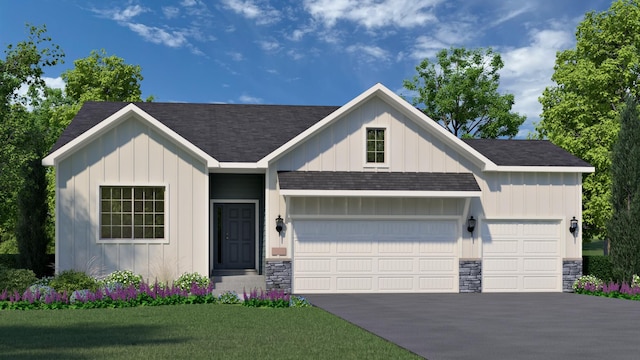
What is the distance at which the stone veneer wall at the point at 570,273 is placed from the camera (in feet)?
69.3

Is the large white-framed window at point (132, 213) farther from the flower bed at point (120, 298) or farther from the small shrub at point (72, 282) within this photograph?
the flower bed at point (120, 298)

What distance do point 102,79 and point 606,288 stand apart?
25736 millimetres

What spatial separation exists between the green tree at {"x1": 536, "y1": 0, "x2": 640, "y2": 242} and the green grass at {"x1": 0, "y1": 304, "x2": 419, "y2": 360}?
60.1ft

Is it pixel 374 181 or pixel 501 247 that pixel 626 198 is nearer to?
pixel 501 247

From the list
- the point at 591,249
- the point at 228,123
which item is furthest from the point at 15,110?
the point at 591,249

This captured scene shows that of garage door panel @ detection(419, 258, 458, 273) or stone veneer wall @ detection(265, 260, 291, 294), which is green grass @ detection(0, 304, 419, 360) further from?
garage door panel @ detection(419, 258, 458, 273)

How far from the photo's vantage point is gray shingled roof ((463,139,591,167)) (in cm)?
2108

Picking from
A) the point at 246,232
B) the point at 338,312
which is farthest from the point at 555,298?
the point at 246,232

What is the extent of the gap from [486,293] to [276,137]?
7.82 metres

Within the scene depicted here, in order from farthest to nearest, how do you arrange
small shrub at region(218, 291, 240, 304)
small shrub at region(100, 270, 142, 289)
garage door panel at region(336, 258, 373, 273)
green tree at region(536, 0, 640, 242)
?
green tree at region(536, 0, 640, 242)
garage door panel at region(336, 258, 373, 273)
small shrub at region(100, 270, 142, 289)
small shrub at region(218, 291, 240, 304)

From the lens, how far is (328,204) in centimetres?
1995

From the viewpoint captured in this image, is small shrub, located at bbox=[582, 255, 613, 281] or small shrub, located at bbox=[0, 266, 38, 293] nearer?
small shrub, located at bbox=[0, 266, 38, 293]

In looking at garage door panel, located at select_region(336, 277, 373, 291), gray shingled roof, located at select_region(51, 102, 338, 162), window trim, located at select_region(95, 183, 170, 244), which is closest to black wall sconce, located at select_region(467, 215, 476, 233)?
garage door panel, located at select_region(336, 277, 373, 291)

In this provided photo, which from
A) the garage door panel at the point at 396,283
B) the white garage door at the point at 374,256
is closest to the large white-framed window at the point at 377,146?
the white garage door at the point at 374,256
